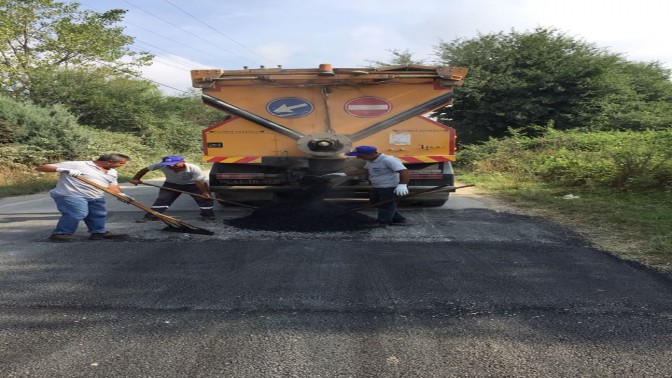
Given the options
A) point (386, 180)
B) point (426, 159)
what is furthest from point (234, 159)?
point (426, 159)

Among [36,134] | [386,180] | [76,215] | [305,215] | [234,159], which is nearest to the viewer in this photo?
[76,215]

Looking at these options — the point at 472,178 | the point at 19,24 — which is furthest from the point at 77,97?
the point at 472,178

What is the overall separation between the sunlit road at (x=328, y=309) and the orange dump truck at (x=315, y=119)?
6.11ft

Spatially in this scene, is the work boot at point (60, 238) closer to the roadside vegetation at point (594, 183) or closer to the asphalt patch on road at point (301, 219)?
the asphalt patch on road at point (301, 219)

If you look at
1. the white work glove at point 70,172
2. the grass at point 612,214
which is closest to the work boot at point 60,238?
the white work glove at point 70,172

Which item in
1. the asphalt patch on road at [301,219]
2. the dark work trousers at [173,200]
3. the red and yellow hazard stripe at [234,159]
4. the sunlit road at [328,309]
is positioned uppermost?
the red and yellow hazard stripe at [234,159]

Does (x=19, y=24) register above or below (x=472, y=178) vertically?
above

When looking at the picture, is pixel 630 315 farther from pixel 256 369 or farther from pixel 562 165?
pixel 562 165

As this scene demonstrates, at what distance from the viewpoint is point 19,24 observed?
1991cm

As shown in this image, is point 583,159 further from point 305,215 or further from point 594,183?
point 305,215

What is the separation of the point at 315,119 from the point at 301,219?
1606mm

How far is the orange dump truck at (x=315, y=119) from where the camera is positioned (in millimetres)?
7297

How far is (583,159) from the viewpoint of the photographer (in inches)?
489

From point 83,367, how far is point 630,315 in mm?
3527
